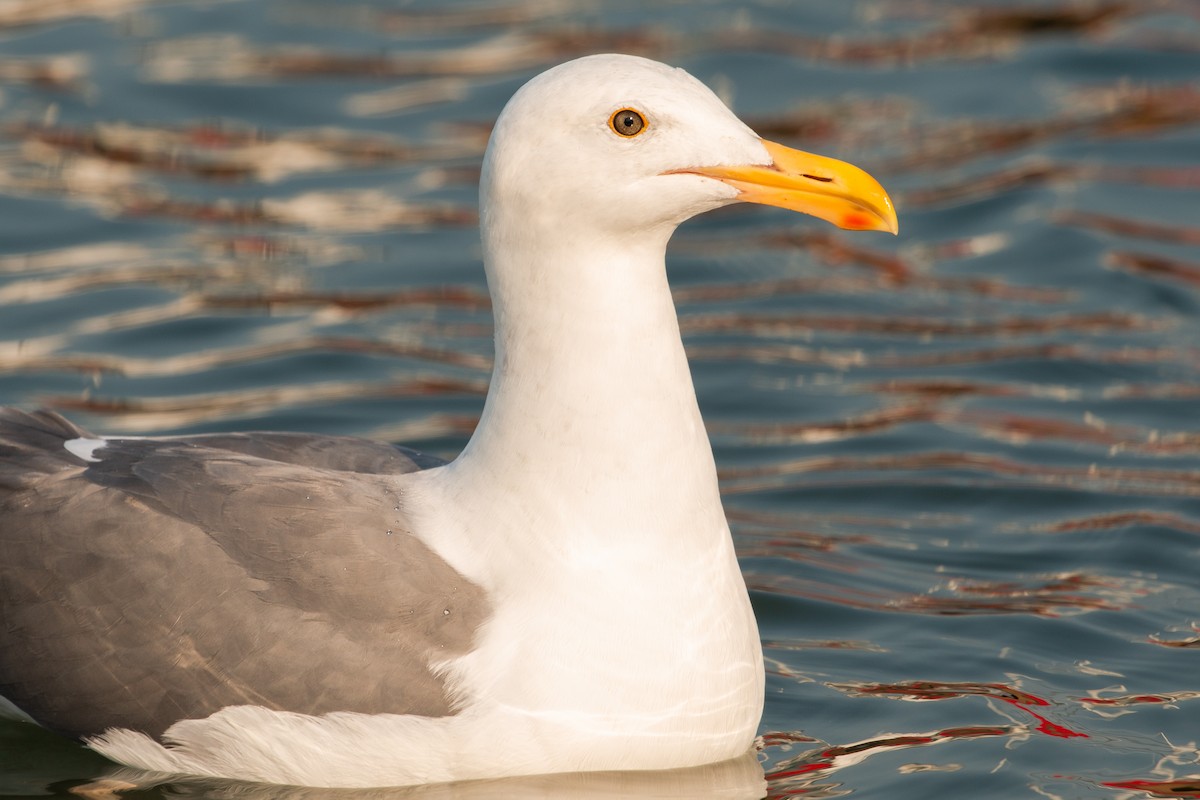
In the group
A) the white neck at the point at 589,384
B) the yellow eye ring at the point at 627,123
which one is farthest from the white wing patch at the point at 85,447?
the yellow eye ring at the point at 627,123

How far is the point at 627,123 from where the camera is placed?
574 centimetres

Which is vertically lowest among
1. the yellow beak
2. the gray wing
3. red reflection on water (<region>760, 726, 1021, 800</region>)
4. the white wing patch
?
red reflection on water (<region>760, 726, 1021, 800</region>)

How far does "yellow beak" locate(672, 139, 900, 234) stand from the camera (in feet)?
19.0

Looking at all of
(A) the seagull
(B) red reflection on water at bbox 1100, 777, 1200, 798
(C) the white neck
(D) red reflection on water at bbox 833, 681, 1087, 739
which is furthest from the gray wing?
(B) red reflection on water at bbox 1100, 777, 1200, 798

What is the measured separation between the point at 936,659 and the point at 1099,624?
0.73 meters

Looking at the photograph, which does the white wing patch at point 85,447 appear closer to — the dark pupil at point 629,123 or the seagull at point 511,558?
the seagull at point 511,558

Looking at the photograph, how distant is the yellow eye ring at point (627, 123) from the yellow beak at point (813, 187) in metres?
0.17

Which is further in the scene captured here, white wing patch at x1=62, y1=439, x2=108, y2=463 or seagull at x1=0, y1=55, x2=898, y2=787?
white wing patch at x1=62, y1=439, x2=108, y2=463

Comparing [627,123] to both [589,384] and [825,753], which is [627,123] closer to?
[589,384]

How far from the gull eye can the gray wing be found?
1.38 metres

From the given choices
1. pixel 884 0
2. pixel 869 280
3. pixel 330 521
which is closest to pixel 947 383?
pixel 869 280

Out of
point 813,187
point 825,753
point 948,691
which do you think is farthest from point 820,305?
point 813,187

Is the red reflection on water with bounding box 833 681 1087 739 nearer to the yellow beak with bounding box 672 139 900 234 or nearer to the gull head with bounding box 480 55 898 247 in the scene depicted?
the yellow beak with bounding box 672 139 900 234

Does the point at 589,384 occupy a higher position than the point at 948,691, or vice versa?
the point at 589,384
